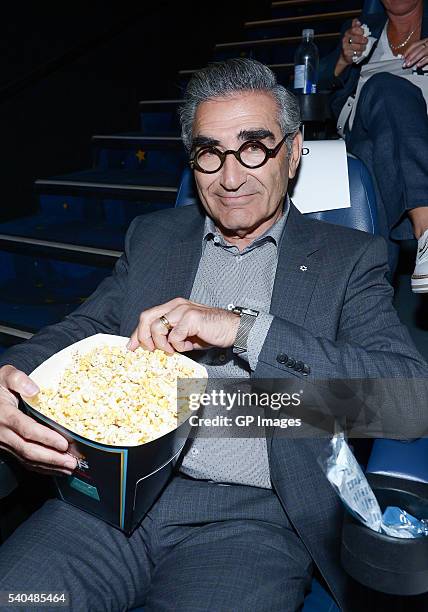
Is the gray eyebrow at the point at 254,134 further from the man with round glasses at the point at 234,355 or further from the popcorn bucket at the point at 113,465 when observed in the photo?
the popcorn bucket at the point at 113,465

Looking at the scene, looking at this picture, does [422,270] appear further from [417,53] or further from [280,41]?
[280,41]

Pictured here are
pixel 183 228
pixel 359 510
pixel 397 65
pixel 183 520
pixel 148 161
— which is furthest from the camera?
pixel 148 161

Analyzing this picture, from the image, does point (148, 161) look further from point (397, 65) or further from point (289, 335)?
point (289, 335)

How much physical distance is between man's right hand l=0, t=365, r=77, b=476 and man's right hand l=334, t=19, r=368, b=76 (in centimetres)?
179

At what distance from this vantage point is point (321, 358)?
3.63ft

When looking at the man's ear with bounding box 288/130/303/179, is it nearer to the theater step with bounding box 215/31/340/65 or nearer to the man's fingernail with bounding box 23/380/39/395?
the man's fingernail with bounding box 23/380/39/395

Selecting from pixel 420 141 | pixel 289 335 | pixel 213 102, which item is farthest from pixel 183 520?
pixel 420 141

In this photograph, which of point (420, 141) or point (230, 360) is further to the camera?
point (420, 141)

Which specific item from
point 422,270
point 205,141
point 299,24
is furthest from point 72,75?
point 422,270

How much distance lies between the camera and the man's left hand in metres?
1.11

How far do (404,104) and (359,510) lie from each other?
4.55 feet

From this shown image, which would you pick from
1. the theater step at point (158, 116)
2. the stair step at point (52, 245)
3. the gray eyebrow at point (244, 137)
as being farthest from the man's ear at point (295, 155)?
the theater step at point (158, 116)

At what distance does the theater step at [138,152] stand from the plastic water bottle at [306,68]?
0.82m

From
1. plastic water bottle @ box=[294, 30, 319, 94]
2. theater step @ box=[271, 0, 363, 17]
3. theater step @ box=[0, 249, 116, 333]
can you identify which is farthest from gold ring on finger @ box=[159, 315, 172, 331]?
theater step @ box=[271, 0, 363, 17]
